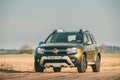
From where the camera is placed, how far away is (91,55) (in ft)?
86.9

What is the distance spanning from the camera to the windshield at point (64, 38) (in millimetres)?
25641

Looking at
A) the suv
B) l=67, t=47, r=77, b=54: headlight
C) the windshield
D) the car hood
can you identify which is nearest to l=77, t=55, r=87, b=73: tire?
the suv

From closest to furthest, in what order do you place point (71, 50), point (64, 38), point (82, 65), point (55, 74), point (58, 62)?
point (55, 74) < point (58, 62) < point (71, 50) < point (82, 65) < point (64, 38)

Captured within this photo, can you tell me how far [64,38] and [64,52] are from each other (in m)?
1.93

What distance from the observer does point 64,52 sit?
23969mm

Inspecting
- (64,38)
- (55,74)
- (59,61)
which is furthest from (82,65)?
(55,74)

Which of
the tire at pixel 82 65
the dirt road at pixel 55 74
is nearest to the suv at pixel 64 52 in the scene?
the tire at pixel 82 65

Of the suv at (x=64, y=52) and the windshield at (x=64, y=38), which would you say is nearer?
the suv at (x=64, y=52)

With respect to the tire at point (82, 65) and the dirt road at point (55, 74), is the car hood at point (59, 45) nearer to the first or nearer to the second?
the tire at point (82, 65)

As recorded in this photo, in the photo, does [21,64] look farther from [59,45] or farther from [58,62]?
[58,62]

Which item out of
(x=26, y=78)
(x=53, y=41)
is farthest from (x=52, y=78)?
(x=53, y=41)

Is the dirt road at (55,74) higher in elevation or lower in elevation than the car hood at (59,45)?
lower

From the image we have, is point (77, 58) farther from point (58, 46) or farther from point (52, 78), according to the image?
point (52, 78)

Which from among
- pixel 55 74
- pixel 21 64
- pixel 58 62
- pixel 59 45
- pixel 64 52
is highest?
pixel 59 45
